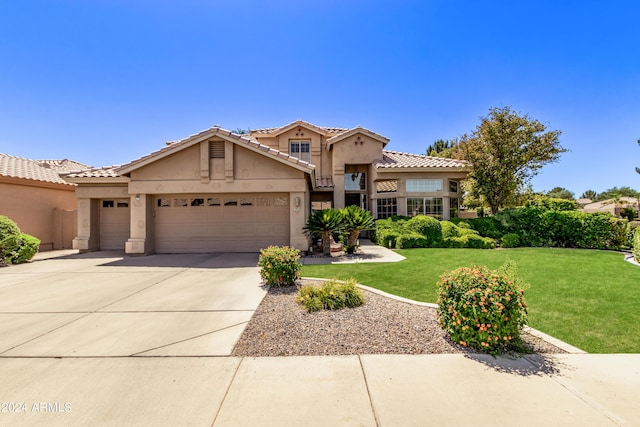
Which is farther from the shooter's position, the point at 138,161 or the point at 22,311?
the point at 138,161

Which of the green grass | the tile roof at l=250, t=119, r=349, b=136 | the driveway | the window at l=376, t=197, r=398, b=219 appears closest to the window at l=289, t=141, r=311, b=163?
the tile roof at l=250, t=119, r=349, b=136

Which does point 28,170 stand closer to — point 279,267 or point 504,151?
point 279,267

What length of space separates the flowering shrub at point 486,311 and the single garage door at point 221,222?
981cm

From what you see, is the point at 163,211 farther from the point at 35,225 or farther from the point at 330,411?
the point at 330,411

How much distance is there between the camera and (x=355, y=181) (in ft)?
63.9

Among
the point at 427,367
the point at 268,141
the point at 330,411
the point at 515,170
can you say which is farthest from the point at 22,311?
the point at 515,170

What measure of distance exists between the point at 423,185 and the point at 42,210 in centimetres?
2160

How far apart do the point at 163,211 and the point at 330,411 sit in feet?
42.4

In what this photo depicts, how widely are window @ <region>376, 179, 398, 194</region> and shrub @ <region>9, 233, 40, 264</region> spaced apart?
685 inches

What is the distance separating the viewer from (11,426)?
8.45 ft

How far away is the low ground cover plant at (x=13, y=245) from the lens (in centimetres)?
1060

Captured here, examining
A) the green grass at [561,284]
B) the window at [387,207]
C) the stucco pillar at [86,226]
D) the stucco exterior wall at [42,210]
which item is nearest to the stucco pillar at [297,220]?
the green grass at [561,284]

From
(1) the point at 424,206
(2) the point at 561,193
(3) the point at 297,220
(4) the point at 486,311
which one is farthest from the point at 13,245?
(2) the point at 561,193

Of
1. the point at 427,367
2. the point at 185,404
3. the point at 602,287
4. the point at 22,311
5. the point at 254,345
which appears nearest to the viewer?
the point at 185,404
